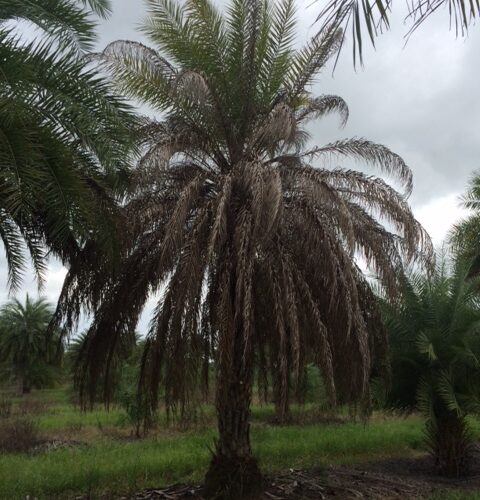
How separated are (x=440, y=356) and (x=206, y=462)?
17.6 feet

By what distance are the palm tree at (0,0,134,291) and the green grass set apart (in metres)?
5.06

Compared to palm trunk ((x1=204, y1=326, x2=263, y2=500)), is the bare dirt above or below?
below

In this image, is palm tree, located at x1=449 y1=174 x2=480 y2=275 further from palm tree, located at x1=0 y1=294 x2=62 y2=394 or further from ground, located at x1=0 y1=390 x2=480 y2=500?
palm tree, located at x1=0 y1=294 x2=62 y2=394

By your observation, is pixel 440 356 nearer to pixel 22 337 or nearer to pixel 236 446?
pixel 236 446

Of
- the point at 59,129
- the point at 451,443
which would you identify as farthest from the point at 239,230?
the point at 451,443

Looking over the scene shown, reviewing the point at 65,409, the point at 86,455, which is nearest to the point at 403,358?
the point at 86,455

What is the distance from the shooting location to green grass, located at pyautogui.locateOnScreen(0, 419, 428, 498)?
1165cm

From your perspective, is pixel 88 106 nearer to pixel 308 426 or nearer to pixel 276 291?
pixel 276 291

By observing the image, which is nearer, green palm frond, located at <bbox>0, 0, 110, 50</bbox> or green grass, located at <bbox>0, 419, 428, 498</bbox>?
green palm frond, located at <bbox>0, 0, 110, 50</bbox>

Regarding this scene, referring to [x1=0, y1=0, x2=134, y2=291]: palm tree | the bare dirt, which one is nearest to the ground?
the bare dirt

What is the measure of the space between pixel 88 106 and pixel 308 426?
15835 mm

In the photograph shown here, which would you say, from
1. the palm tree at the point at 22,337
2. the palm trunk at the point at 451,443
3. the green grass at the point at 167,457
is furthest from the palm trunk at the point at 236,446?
the palm tree at the point at 22,337

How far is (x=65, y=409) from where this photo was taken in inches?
1138

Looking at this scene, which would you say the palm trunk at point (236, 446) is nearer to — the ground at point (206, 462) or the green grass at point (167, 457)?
the ground at point (206, 462)
